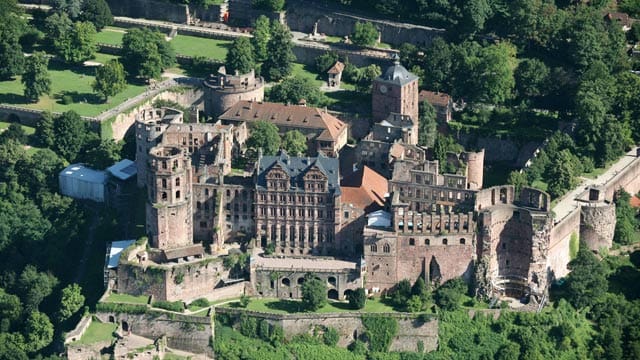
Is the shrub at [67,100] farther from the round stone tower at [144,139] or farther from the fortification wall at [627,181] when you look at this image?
the fortification wall at [627,181]

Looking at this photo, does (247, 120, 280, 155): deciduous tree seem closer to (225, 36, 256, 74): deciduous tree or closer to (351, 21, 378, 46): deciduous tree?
(225, 36, 256, 74): deciduous tree

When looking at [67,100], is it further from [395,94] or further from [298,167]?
[298,167]

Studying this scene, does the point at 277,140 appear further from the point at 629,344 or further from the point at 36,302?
the point at 629,344

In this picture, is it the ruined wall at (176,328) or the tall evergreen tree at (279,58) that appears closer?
the ruined wall at (176,328)

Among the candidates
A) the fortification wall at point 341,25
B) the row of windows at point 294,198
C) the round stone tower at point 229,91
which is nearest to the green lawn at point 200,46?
the fortification wall at point 341,25

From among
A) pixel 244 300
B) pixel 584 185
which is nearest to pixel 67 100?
pixel 244 300

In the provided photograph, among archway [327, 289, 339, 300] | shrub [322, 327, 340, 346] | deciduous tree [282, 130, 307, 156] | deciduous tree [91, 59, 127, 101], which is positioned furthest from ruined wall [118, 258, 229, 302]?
deciduous tree [91, 59, 127, 101]
